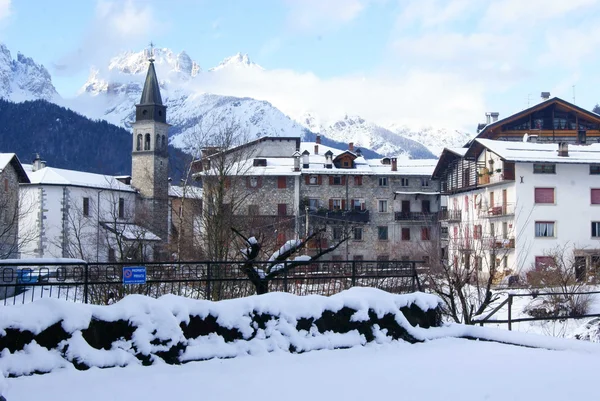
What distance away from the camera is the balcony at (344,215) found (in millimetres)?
51906

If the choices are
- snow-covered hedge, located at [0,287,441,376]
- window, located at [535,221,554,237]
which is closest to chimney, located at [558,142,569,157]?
window, located at [535,221,554,237]

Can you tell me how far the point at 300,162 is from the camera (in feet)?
174

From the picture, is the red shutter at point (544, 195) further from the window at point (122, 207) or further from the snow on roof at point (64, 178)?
the window at point (122, 207)

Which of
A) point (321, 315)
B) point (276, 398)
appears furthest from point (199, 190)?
point (276, 398)

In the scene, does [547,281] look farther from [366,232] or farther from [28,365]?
[366,232]

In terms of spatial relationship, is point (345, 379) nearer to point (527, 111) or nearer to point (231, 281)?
point (231, 281)

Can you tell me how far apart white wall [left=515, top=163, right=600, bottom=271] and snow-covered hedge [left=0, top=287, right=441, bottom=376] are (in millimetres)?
31497

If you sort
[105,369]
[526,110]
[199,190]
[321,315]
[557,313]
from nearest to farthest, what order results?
1. [105,369]
2. [321,315]
3. [557,313]
4. [199,190]
5. [526,110]

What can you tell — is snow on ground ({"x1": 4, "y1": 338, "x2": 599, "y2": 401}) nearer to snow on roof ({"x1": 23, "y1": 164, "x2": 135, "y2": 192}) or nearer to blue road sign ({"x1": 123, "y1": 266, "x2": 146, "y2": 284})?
blue road sign ({"x1": 123, "y1": 266, "x2": 146, "y2": 284})

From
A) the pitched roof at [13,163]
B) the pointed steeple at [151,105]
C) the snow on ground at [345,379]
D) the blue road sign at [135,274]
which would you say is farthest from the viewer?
the pointed steeple at [151,105]

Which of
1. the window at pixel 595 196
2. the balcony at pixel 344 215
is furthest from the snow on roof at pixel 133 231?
the window at pixel 595 196

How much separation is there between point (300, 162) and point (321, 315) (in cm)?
4475

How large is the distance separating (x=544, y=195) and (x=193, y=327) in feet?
118

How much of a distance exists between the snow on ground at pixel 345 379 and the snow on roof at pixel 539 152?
3175cm
